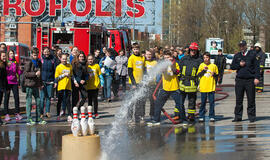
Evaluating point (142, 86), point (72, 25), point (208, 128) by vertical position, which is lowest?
point (208, 128)

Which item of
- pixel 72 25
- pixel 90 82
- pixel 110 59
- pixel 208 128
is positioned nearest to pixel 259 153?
pixel 208 128

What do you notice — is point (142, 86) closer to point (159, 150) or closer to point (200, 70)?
point (200, 70)

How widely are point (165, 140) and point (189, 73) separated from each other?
3.07m

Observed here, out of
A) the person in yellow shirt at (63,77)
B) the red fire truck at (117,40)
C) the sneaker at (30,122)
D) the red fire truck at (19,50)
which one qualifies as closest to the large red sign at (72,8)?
the red fire truck at (19,50)

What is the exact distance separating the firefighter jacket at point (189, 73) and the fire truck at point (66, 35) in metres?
11.7

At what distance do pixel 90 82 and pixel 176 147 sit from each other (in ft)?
16.0

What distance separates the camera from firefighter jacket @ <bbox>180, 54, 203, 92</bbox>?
12820 mm

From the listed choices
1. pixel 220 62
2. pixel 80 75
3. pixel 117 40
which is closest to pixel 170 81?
pixel 80 75

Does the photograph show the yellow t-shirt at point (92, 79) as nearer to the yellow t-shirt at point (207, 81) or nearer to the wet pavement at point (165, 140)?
the wet pavement at point (165, 140)

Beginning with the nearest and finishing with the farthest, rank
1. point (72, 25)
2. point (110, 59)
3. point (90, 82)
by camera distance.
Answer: point (90, 82)
point (110, 59)
point (72, 25)

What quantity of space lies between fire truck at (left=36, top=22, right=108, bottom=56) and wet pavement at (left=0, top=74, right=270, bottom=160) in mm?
10703

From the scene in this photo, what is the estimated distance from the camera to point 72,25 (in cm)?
2419

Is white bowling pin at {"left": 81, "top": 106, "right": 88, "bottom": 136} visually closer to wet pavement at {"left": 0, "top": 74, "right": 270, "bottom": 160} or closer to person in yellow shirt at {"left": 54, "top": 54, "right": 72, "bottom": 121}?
wet pavement at {"left": 0, "top": 74, "right": 270, "bottom": 160}

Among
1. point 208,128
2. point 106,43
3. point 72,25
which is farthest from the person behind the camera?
point 106,43
